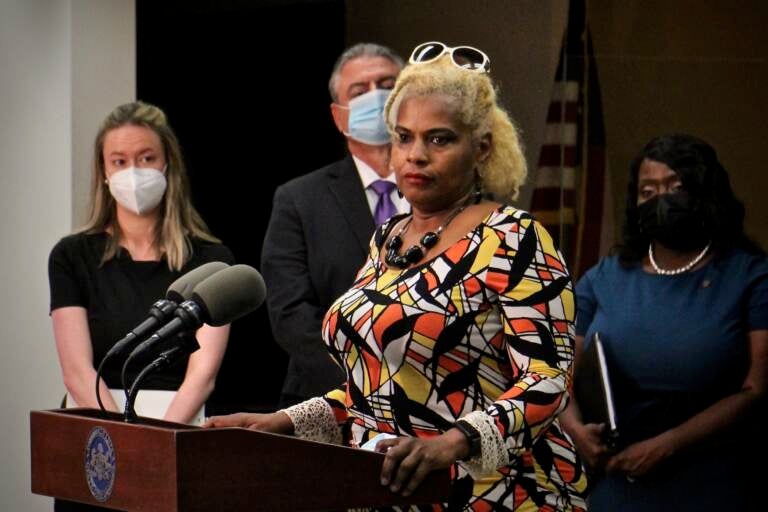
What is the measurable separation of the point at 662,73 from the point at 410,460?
379cm

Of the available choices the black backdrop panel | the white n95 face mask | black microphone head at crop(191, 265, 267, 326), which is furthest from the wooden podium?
the black backdrop panel

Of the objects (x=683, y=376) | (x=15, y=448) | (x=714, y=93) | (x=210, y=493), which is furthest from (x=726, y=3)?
(x=210, y=493)

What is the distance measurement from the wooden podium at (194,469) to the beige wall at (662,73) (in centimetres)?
360

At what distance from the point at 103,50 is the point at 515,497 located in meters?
4.28

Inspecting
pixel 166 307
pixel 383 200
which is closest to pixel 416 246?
pixel 166 307

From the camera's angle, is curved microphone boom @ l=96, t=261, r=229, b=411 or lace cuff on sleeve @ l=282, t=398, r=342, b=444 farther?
lace cuff on sleeve @ l=282, t=398, r=342, b=444

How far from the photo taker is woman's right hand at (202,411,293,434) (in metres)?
3.17

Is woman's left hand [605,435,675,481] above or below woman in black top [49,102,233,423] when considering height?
below

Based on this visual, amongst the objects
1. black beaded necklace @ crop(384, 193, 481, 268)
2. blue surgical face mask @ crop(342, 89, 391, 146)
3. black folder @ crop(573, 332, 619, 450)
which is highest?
blue surgical face mask @ crop(342, 89, 391, 146)

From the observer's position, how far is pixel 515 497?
10.6 feet

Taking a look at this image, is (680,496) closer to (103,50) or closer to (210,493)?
(210,493)

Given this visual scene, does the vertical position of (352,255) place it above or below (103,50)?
below

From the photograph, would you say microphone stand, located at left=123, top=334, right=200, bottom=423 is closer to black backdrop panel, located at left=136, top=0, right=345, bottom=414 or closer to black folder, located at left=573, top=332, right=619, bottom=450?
black folder, located at left=573, top=332, right=619, bottom=450

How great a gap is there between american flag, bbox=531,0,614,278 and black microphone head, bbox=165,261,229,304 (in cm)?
348
